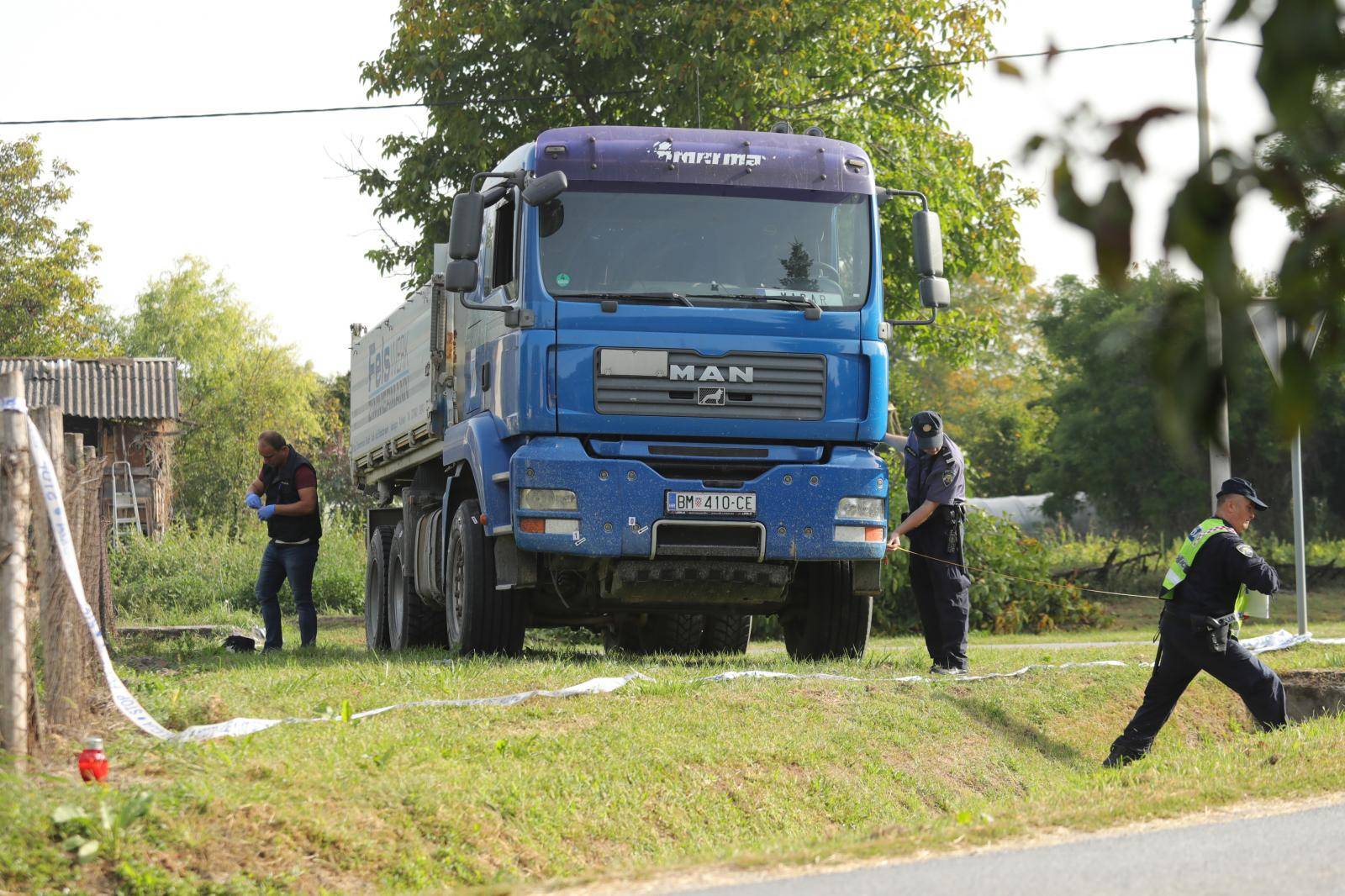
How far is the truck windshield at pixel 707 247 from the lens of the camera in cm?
1070

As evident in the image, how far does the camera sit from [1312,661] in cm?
1323

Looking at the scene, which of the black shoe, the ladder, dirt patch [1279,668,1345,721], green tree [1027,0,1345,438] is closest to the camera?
green tree [1027,0,1345,438]

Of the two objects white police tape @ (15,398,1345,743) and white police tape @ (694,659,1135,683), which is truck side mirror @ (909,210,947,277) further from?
white police tape @ (15,398,1345,743)

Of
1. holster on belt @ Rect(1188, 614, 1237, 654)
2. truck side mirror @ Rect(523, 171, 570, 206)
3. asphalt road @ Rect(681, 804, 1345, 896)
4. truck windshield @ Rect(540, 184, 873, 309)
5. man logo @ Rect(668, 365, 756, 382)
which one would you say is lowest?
asphalt road @ Rect(681, 804, 1345, 896)

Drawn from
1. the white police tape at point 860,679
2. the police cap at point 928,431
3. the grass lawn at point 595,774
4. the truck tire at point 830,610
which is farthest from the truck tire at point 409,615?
the police cap at point 928,431

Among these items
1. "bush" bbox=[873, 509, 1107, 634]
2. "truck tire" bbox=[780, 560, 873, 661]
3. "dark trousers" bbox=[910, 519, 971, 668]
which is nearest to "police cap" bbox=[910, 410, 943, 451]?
"dark trousers" bbox=[910, 519, 971, 668]

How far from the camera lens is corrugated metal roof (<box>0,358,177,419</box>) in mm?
33000

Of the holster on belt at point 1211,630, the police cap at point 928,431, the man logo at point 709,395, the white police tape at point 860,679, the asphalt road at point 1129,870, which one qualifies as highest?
the man logo at point 709,395

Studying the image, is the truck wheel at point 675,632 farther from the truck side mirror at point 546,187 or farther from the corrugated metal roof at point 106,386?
the corrugated metal roof at point 106,386

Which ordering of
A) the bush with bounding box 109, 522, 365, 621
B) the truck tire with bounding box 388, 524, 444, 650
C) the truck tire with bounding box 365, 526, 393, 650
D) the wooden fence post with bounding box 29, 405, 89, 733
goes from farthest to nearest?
the bush with bounding box 109, 522, 365, 621
the truck tire with bounding box 365, 526, 393, 650
the truck tire with bounding box 388, 524, 444, 650
the wooden fence post with bounding box 29, 405, 89, 733

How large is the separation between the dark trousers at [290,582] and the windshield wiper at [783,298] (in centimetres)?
512

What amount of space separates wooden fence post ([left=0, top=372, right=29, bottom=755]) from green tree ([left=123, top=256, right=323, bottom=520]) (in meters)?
35.5

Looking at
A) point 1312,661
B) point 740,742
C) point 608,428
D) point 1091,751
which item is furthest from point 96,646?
point 1312,661

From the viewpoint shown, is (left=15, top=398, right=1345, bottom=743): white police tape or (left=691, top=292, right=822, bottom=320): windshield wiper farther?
(left=691, top=292, right=822, bottom=320): windshield wiper
